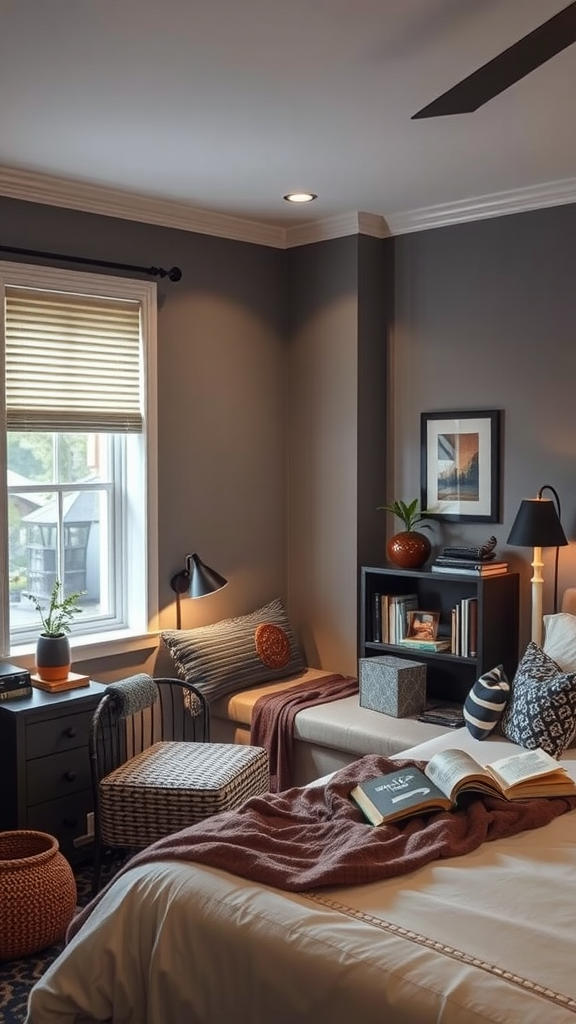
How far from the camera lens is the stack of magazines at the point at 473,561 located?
4.11 metres

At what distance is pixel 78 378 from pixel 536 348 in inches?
76.2

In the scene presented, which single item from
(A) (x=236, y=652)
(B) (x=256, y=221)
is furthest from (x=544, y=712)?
(B) (x=256, y=221)

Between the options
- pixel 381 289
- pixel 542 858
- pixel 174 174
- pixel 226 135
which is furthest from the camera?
pixel 381 289

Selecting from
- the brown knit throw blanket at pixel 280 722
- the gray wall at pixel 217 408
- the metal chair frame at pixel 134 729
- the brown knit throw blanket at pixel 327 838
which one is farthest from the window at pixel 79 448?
the brown knit throw blanket at pixel 327 838

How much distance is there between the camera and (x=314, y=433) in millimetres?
4789

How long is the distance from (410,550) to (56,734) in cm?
176

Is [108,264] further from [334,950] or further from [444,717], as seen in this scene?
[334,950]

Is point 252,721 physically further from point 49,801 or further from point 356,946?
point 356,946

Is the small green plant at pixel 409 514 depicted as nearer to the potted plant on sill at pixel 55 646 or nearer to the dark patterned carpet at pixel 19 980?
the potted plant on sill at pixel 55 646

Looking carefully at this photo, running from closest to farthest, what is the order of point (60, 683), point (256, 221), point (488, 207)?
1. point (60, 683)
2. point (488, 207)
3. point (256, 221)

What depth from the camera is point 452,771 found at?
2.61 meters

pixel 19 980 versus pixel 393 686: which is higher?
pixel 393 686

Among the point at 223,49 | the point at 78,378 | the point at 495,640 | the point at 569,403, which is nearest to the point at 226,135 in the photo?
the point at 223,49

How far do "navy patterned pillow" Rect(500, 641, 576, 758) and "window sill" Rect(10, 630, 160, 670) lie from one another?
164cm
